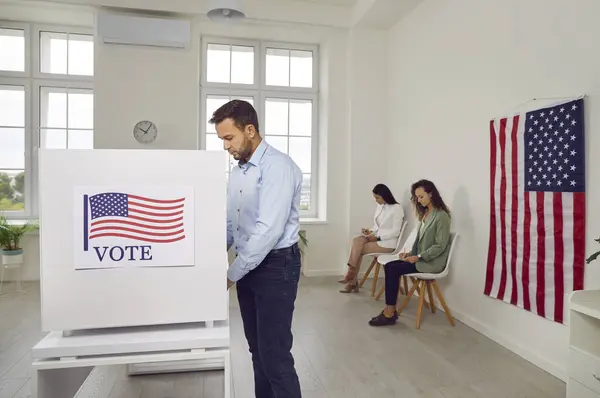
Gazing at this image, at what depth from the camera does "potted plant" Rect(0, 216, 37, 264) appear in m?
4.80

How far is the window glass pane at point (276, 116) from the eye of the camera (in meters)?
Answer: 6.04

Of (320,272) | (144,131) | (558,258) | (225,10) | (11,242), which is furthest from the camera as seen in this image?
(320,272)

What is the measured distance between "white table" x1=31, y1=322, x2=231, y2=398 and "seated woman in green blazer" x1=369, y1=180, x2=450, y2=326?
2600 mm

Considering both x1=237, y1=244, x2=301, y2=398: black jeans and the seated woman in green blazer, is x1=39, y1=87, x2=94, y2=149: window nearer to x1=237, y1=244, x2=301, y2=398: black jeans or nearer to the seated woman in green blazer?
the seated woman in green blazer

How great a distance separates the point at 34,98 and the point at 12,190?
1.19m

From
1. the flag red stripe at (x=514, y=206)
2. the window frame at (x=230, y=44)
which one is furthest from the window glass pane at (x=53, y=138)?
the flag red stripe at (x=514, y=206)

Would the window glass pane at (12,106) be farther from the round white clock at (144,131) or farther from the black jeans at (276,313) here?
the black jeans at (276,313)

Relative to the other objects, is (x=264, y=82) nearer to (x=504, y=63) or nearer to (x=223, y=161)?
(x=504, y=63)

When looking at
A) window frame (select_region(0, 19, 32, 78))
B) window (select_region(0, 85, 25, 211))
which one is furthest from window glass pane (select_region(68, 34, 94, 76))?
window (select_region(0, 85, 25, 211))

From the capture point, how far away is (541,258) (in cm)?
296

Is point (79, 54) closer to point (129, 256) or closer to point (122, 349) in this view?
point (129, 256)

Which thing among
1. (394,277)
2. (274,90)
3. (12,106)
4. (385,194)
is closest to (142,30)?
(274,90)

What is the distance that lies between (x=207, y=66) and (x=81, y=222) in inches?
195

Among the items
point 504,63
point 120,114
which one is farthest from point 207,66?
point 504,63
